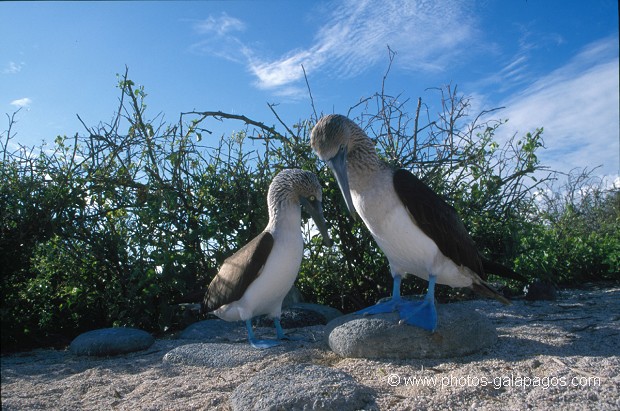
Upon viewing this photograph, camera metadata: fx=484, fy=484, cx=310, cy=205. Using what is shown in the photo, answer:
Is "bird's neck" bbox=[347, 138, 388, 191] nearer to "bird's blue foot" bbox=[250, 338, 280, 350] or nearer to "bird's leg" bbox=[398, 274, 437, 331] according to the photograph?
"bird's leg" bbox=[398, 274, 437, 331]

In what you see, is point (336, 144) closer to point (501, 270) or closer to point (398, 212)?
point (398, 212)

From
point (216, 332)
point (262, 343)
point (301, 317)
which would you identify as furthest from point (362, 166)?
point (216, 332)

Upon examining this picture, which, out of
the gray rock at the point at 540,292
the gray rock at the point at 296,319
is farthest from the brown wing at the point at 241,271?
the gray rock at the point at 540,292

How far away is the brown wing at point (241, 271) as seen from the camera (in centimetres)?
369

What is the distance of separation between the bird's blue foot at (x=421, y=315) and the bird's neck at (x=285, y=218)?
3.39ft

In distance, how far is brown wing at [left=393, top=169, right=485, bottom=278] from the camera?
11.3ft

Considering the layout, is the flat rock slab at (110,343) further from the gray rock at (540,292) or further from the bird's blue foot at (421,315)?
the gray rock at (540,292)

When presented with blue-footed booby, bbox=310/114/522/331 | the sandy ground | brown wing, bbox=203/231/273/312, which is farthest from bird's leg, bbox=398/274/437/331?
brown wing, bbox=203/231/273/312

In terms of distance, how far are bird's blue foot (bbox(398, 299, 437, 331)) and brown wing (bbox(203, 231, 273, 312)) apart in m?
1.11

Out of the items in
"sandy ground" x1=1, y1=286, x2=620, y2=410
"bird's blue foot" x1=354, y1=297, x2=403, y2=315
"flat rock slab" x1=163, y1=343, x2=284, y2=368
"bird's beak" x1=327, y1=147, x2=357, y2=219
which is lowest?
"sandy ground" x1=1, y1=286, x2=620, y2=410

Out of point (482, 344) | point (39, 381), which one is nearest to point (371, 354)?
point (482, 344)

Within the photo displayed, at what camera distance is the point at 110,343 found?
396 centimetres

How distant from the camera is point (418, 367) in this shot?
9.94 ft

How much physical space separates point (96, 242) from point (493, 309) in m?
4.28
